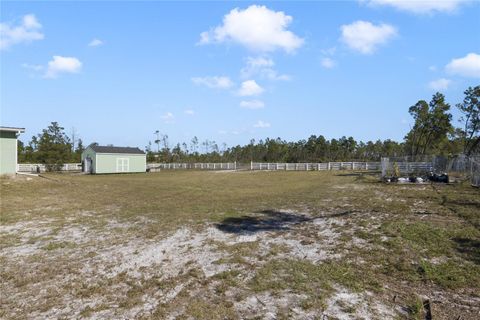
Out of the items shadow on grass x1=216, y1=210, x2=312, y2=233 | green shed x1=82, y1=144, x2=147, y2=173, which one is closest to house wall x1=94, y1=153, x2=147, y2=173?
green shed x1=82, y1=144, x2=147, y2=173

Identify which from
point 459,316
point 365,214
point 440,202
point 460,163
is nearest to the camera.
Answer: point 459,316

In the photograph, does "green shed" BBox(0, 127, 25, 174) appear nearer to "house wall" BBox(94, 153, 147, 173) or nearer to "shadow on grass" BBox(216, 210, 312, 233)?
"shadow on grass" BBox(216, 210, 312, 233)

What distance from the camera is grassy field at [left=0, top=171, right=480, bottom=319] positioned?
408 cm

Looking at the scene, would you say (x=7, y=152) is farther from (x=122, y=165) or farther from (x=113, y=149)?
(x=113, y=149)

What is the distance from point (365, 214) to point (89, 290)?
24.5ft

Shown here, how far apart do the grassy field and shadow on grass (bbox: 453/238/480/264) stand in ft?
0.06

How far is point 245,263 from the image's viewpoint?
5660 millimetres

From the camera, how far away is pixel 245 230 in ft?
26.6

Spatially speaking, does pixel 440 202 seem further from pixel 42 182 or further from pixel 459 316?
pixel 42 182

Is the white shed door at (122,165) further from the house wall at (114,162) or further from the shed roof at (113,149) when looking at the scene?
the shed roof at (113,149)

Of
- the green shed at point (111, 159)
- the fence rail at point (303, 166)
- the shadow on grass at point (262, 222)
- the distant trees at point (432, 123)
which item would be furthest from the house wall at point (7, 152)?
the distant trees at point (432, 123)

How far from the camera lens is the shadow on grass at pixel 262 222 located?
822 centimetres

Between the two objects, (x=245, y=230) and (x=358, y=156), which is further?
(x=358, y=156)

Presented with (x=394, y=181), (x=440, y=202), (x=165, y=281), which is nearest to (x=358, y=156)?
(x=394, y=181)
